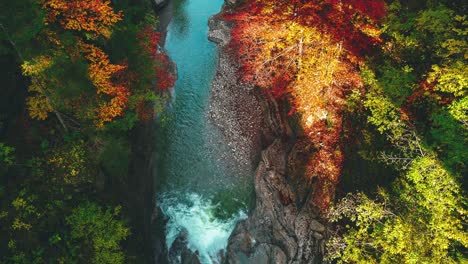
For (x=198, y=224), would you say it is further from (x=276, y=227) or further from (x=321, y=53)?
(x=321, y=53)

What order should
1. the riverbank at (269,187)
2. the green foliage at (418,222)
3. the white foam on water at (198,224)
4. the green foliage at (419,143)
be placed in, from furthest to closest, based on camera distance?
the white foam on water at (198,224), the riverbank at (269,187), the green foliage at (419,143), the green foliage at (418,222)

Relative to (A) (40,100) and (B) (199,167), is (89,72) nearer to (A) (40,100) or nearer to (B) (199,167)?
(A) (40,100)

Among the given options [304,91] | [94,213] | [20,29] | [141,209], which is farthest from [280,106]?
[20,29]

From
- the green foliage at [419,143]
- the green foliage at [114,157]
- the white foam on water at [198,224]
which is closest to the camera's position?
the green foliage at [419,143]

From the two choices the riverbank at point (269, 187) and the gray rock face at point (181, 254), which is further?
the gray rock face at point (181, 254)

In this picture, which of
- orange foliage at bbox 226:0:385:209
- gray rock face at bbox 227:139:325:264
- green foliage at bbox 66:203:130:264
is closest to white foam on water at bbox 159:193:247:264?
gray rock face at bbox 227:139:325:264

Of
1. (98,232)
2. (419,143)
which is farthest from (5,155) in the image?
(419,143)

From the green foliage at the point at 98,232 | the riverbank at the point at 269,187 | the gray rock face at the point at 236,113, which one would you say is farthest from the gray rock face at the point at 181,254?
the gray rock face at the point at 236,113

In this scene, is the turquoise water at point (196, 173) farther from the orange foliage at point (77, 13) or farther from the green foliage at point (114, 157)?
the orange foliage at point (77, 13)
